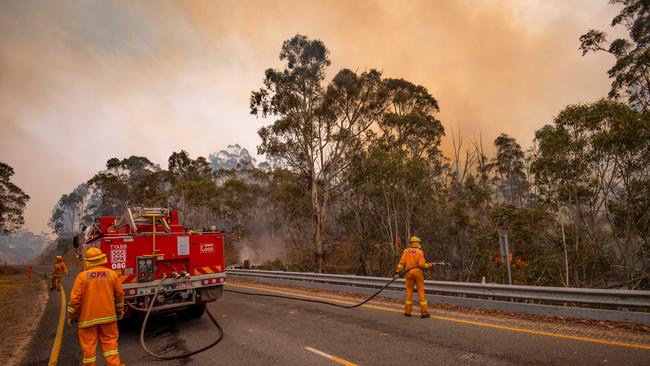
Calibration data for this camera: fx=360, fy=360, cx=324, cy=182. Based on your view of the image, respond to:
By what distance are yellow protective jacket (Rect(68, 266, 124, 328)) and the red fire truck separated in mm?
2259

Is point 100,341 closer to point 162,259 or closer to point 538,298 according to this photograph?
point 162,259

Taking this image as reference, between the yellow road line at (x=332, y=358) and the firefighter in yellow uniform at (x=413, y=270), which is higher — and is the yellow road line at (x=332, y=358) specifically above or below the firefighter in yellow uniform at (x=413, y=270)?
below

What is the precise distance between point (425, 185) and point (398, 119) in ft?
19.1

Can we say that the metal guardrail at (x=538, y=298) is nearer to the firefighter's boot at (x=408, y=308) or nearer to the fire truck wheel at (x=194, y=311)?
the firefighter's boot at (x=408, y=308)

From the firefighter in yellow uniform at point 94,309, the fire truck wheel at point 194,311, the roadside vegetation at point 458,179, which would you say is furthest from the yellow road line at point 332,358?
the roadside vegetation at point 458,179

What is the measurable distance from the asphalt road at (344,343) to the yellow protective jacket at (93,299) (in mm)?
1498

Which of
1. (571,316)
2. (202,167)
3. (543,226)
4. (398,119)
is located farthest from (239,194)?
(571,316)

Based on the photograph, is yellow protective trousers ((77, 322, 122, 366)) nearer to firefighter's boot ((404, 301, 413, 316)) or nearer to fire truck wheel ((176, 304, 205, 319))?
fire truck wheel ((176, 304, 205, 319))

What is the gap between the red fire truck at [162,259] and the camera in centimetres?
687

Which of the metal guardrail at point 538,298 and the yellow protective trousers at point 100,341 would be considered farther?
the metal guardrail at point 538,298

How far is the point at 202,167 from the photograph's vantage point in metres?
57.7

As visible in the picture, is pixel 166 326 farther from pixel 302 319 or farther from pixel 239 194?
pixel 239 194

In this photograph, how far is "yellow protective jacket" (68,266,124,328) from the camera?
4.42 m

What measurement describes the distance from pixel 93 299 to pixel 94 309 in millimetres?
122
